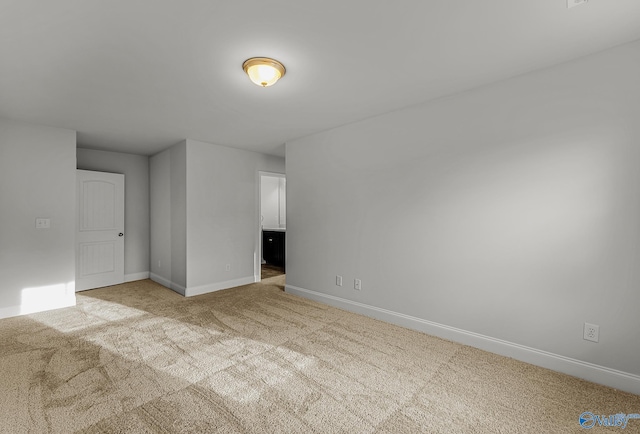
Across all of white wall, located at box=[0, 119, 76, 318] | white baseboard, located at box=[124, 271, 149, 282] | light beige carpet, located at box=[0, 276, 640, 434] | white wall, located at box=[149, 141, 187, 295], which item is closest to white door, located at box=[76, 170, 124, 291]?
white baseboard, located at box=[124, 271, 149, 282]

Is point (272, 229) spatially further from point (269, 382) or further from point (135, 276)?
point (269, 382)

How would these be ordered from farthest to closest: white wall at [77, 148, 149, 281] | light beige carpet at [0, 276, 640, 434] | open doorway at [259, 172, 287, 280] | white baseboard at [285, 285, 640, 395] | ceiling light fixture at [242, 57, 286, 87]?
open doorway at [259, 172, 287, 280] < white wall at [77, 148, 149, 281] < ceiling light fixture at [242, 57, 286, 87] < white baseboard at [285, 285, 640, 395] < light beige carpet at [0, 276, 640, 434]

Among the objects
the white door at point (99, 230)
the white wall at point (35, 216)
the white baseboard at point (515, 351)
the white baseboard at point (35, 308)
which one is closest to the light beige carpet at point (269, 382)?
the white baseboard at point (515, 351)

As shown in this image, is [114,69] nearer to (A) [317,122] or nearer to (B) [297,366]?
(A) [317,122]

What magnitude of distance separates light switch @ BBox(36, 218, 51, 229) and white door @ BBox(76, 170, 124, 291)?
100 cm

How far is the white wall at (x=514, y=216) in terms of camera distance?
211 cm

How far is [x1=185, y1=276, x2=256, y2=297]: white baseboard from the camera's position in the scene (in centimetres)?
450

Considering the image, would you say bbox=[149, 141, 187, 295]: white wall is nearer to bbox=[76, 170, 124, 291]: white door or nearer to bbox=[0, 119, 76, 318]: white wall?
bbox=[76, 170, 124, 291]: white door

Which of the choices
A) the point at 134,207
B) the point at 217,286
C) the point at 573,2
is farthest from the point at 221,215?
the point at 573,2

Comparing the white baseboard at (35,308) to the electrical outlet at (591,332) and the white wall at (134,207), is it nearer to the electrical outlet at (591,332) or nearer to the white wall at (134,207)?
the white wall at (134,207)

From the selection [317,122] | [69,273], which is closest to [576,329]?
[317,122]

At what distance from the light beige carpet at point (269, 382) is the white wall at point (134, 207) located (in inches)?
85.5

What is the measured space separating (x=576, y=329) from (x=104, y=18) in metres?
3.97

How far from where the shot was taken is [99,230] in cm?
502
